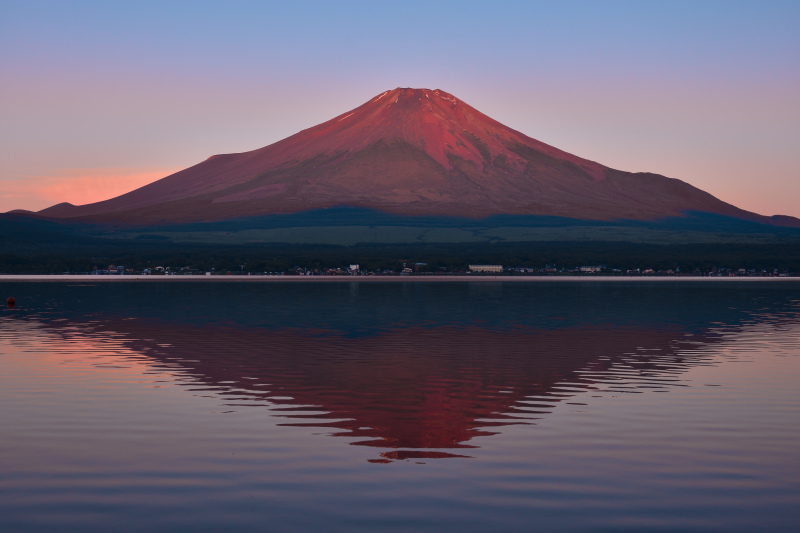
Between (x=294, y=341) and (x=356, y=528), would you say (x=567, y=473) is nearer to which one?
(x=356, y=528)

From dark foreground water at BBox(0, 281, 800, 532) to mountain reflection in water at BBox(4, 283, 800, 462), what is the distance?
161 mm

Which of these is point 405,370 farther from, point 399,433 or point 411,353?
point 399,433

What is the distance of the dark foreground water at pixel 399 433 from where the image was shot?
15.9 m

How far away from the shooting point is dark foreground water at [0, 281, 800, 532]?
15.9m

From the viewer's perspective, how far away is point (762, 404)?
1072 inches

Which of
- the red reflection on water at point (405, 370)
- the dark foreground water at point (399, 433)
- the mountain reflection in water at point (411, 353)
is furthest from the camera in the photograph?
the mountain reflection in water at point (411, 353)

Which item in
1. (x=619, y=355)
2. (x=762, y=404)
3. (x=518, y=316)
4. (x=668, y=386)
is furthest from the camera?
(x=518, y=316)

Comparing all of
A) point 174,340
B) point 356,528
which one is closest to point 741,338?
point 174,340

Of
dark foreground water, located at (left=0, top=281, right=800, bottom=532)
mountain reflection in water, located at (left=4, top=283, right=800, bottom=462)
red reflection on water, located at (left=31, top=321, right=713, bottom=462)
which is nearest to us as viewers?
dark foreground water, located at (left=0, top=281, right=800, bottom=532)

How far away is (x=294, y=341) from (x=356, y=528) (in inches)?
1282

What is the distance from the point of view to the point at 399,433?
74.3 feet

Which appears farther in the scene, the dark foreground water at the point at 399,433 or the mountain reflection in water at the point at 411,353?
the mountain reflection in water at the point at 411,353

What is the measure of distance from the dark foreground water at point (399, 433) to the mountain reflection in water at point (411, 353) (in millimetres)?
161

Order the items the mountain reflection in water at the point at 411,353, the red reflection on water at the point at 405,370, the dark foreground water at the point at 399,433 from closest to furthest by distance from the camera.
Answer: the dark foreground water at the point at 399,433 < the red reflection on water at the point at 405,370 < the mountain reflection in water at the point at 411,353
